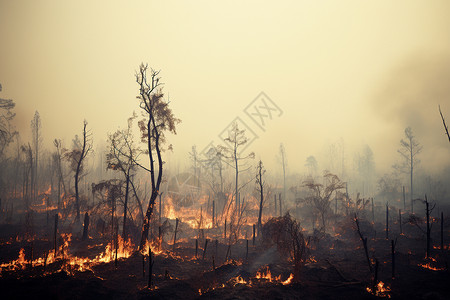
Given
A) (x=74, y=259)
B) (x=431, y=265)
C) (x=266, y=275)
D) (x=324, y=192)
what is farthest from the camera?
(x=324, y=192)

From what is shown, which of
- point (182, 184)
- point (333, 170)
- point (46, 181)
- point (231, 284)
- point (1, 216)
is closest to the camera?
point (231, 284)

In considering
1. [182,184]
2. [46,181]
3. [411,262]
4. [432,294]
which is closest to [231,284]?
[432,294]

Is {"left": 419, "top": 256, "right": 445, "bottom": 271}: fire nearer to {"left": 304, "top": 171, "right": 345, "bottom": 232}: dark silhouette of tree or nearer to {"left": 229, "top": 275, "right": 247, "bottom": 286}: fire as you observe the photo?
{"left": 304, "top": 171, "right": 345, "bottom": 232}: dark silhouette of tree

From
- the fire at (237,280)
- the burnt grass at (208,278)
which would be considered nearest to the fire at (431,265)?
the burnt grass at (208,278)

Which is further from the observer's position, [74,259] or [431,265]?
[431,265]

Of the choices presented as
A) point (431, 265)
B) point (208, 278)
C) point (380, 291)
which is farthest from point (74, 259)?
point (431, 265)

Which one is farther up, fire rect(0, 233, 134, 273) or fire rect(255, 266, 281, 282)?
fire rect(0, 233, 134, 273)

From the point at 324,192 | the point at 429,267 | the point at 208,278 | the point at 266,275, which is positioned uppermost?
the point at 324,192

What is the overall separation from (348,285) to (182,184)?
129ft

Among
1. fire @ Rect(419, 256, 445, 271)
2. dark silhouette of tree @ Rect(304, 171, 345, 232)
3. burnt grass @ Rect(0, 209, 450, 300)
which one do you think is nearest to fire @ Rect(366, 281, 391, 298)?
burnt grass @ Rect(0, 209, 450, 300)

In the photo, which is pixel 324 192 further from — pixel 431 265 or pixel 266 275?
pixel 266 275

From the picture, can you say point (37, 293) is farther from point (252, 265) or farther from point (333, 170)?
point (333, 170)

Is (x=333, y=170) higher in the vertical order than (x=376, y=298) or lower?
higher

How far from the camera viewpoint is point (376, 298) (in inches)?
412
